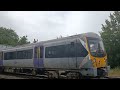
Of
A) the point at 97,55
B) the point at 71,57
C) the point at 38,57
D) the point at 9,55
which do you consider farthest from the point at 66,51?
the point at 9,55

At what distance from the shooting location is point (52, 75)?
15883 mm

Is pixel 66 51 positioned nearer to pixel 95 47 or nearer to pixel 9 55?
pixel 95 47

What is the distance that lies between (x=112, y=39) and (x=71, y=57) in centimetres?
1934

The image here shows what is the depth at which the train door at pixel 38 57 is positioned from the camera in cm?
1725

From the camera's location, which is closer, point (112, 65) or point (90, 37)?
point (90, 37)

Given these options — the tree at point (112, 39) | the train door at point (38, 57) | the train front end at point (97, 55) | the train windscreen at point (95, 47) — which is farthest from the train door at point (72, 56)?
the tree at point (112, 39)

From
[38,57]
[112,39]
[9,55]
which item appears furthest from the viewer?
[112,39]

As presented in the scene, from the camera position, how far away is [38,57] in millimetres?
17656

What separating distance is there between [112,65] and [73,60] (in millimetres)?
19130

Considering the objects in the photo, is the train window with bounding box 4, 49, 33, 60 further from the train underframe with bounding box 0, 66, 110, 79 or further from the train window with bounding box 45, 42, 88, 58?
the train window with bounding box 45, 42, 88, 58

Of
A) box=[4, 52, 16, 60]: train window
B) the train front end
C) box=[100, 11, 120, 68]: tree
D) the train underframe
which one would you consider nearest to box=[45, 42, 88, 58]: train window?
the train front end

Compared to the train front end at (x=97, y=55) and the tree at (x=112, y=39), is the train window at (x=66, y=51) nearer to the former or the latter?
the train front end at (x=97, y=55)
